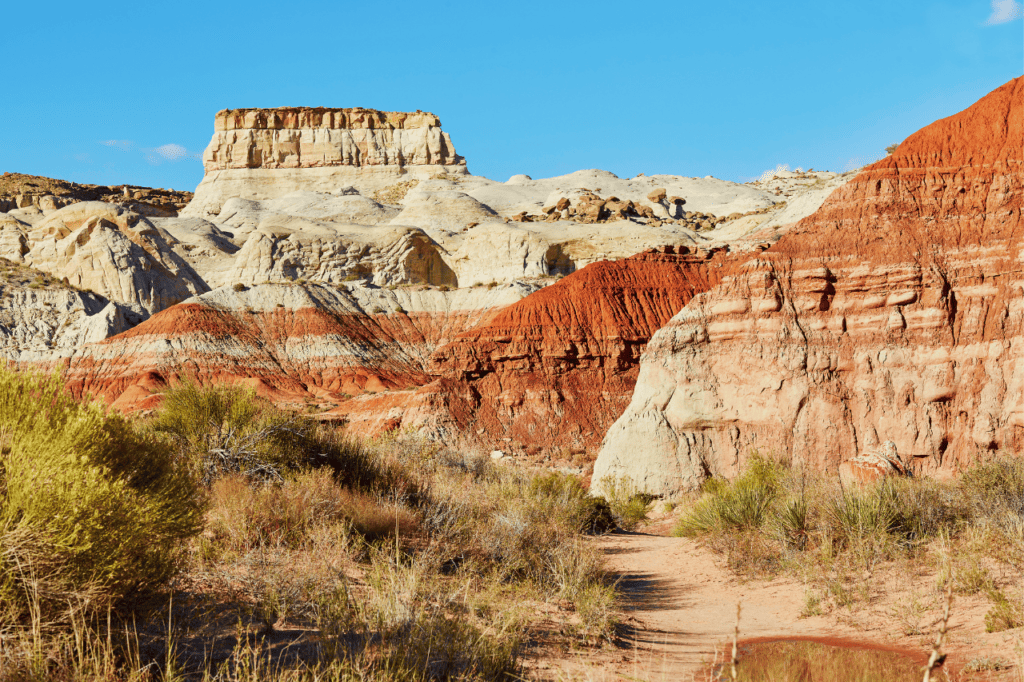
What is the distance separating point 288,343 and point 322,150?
Result: 102 meters

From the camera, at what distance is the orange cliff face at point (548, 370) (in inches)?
1523

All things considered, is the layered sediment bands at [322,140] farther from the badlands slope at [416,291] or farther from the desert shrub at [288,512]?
the desert shrub at [288,512]

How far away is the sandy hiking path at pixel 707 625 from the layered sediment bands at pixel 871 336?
28.5 ft

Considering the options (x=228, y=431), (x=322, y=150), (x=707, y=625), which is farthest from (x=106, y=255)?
(x=322, y=150)

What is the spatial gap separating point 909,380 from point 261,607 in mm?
19044

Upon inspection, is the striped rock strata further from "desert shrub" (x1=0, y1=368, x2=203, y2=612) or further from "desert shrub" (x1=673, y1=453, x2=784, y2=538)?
"desert shrub" (x1=0, y1=368, x2=203, y2=612)

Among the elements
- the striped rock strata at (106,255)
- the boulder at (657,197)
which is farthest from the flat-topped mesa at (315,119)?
the striped rock strata at (106,255)

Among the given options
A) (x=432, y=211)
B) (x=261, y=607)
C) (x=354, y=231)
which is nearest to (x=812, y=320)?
(x=261, y=607)

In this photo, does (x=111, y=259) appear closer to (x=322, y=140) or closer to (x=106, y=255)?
(x=106, y=255)

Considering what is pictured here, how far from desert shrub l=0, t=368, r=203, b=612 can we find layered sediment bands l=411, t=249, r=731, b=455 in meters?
29.8

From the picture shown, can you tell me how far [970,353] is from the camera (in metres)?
21.1

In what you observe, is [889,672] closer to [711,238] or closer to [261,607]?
[261,607]

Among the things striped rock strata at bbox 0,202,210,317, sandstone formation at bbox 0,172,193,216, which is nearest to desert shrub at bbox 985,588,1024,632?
striped rock strata at bbox 0,202,210,317

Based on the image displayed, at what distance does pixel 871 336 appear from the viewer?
884 inches
